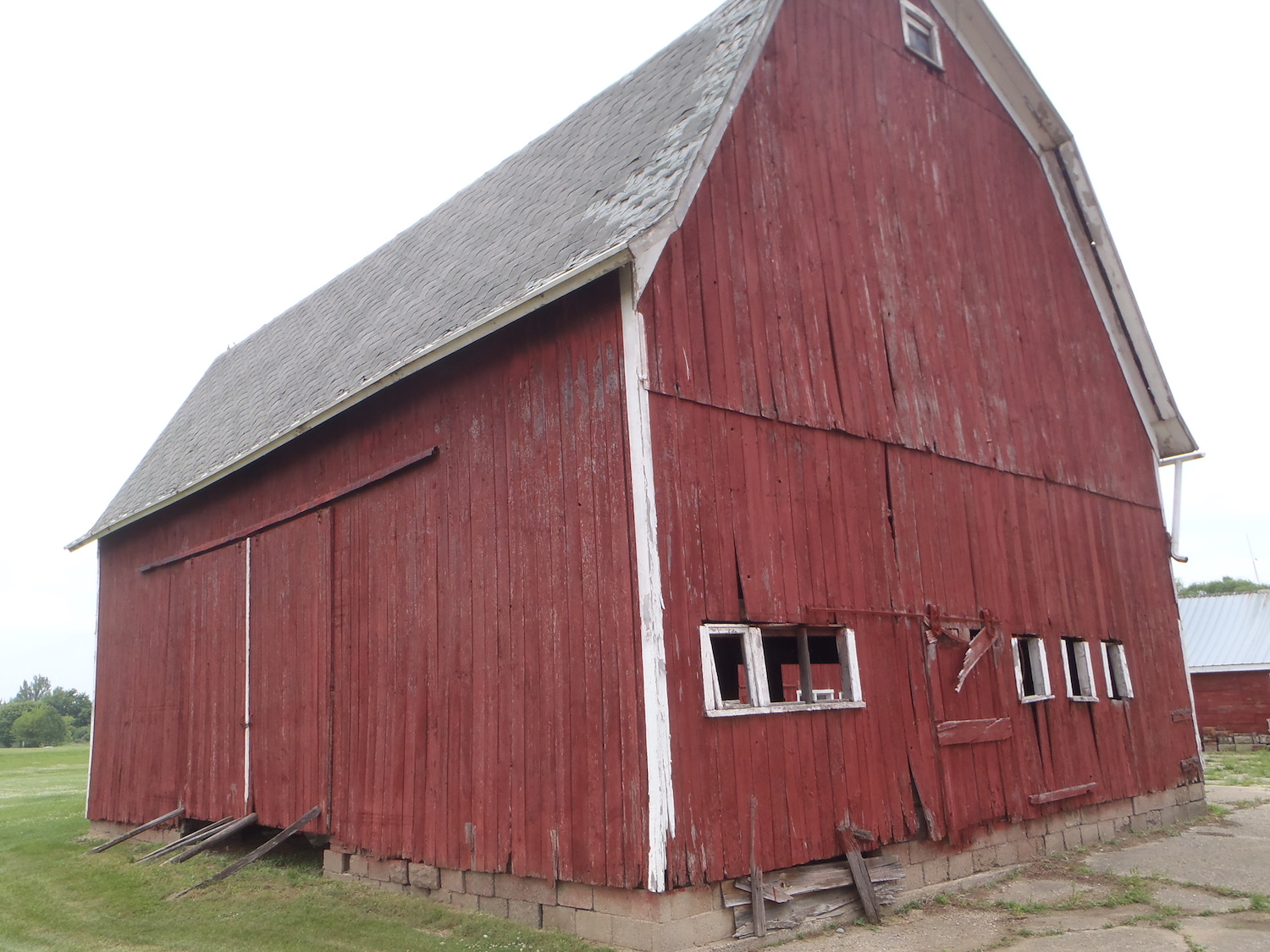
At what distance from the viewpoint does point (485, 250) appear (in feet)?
36.1

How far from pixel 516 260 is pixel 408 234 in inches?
251

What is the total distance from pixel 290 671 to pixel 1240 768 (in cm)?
1894

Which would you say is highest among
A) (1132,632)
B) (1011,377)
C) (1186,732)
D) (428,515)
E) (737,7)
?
(737,7)

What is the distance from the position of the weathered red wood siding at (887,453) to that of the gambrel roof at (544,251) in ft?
1.20

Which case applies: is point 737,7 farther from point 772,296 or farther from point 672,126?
point 772,296

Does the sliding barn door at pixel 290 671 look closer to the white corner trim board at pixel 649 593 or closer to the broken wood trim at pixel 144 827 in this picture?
the broken wood trim at pixel 144 827

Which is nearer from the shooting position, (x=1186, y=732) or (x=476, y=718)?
(x=476, y=718)

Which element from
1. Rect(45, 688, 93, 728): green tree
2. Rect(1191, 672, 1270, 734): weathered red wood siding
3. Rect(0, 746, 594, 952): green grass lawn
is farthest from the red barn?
Rect(45, 688, 93, 728): green tree

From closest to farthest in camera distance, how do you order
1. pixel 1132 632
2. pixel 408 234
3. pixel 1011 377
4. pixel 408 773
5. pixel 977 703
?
1. pixel 408 773
2. pixel 977 703
3. pixel 1011 377
4. pixel 1132 632
5. pixel 408 234

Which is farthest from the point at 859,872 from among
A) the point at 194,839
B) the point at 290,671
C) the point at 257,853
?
the point at 194,839

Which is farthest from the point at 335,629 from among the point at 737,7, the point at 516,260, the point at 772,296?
the point at 737,7

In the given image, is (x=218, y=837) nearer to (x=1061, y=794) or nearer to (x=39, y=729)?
(x=1061, y=794)

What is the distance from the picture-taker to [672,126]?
29.9 ft

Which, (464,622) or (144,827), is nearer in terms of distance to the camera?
(464,622)
